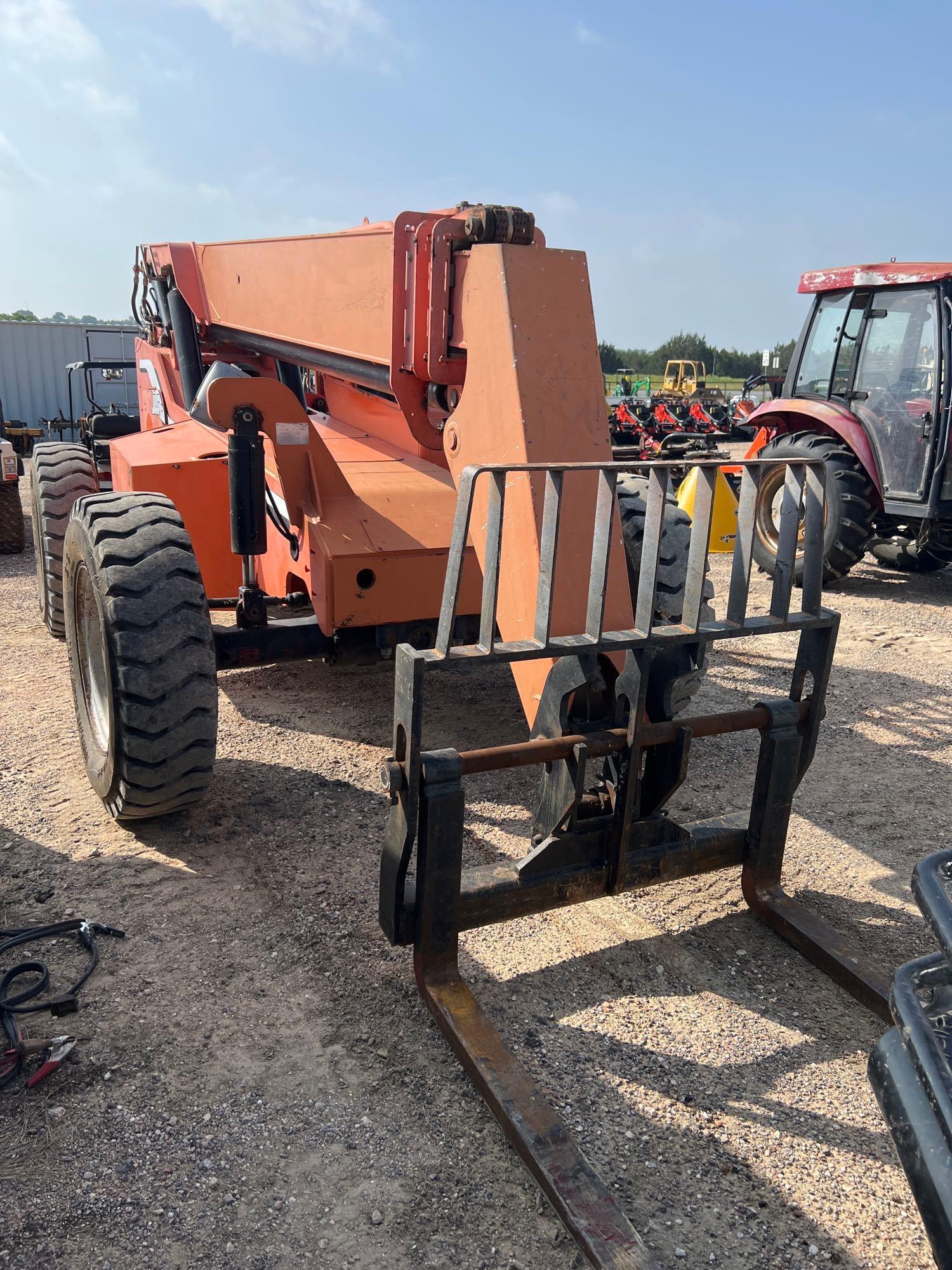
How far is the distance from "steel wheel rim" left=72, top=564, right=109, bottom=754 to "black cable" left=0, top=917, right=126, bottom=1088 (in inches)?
33.9

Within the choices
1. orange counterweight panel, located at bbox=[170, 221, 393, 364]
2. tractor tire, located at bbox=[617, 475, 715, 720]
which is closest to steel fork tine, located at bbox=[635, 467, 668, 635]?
tractor tire, located at bbox=[617, 475, 715, 720]

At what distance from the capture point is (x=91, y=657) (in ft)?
13.7

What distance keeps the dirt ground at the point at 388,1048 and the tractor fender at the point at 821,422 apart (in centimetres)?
430

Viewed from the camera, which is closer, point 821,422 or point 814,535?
point 814,535

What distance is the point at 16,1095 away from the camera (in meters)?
2.49

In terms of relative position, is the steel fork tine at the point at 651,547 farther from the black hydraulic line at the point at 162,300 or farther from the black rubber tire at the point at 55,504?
the black rubber tire at the point at 55,504

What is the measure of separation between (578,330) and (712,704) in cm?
301

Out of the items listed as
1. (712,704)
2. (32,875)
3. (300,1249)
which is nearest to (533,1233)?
(300,1249)

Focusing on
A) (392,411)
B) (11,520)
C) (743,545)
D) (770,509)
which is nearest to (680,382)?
(770,509)

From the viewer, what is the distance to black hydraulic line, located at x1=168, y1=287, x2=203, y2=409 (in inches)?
223

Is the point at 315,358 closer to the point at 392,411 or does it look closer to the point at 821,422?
the point at 392,411

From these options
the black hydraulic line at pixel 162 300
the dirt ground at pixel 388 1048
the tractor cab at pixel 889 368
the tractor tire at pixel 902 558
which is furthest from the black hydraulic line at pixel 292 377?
the tractor tire at pixel 902 558

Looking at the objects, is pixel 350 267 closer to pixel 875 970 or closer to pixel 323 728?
pixel 323 728

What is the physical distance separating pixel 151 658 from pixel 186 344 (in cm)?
291
